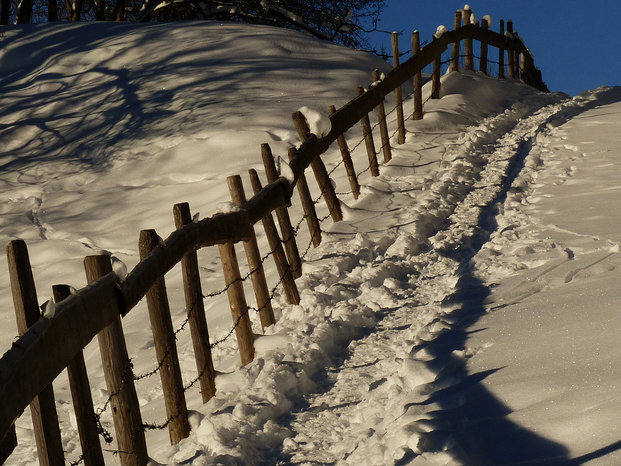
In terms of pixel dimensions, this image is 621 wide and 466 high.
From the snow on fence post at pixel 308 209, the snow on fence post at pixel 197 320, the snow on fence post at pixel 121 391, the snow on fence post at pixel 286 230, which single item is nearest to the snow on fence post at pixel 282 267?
the snow on fence post at pixel 286 230

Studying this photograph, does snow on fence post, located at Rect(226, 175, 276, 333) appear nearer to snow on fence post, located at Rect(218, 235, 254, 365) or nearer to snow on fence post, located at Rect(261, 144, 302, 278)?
snow on fence post, located at Rect(218, 235, 254, 365)

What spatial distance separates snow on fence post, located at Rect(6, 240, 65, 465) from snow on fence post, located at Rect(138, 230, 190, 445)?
1.04 m

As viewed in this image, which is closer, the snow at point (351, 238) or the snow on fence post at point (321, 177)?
the snow at point (351, 238)

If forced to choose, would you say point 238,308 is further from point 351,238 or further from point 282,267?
point 351,238

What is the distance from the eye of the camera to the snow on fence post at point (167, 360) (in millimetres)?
4613

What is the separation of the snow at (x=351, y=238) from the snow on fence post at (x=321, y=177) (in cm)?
14

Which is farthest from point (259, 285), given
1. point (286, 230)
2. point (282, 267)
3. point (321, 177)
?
point (321, 177)

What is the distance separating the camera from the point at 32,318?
11.6 feet

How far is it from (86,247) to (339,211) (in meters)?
3.38

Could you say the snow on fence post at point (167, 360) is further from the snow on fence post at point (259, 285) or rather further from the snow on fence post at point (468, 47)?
the snow on fence post at point (468, 47)

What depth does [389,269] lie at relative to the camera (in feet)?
22.3

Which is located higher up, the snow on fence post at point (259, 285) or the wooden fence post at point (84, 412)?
the wooden fence post at point (84, 412)

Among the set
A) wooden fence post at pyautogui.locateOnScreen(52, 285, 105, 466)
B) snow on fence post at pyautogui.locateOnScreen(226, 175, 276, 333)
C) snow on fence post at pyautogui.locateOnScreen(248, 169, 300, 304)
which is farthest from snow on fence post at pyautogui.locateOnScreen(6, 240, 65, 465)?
snow on fence post at pyautogui.locateOnScreen(248, 169, 300, 304)

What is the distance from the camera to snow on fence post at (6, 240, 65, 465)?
3504mm
